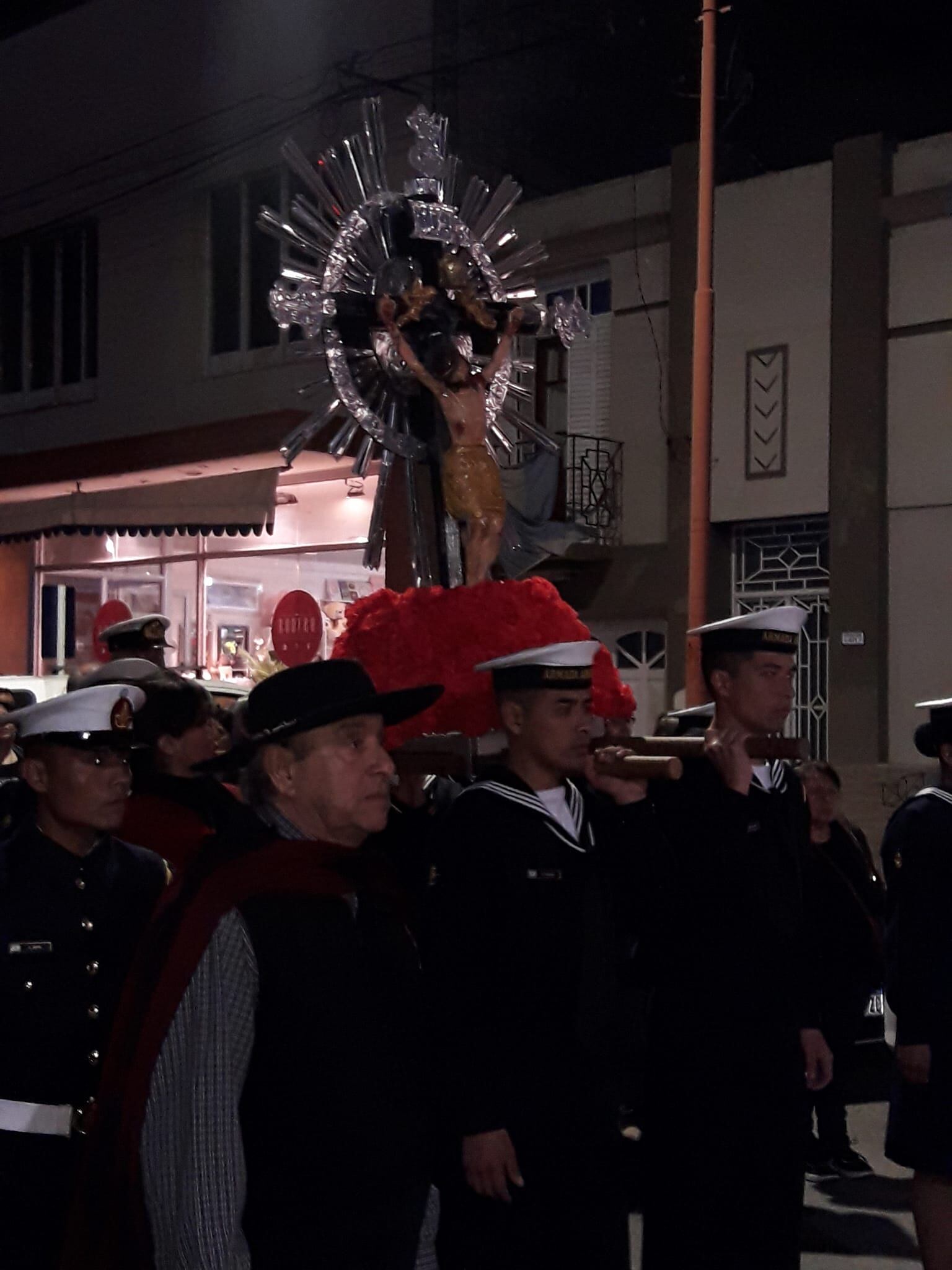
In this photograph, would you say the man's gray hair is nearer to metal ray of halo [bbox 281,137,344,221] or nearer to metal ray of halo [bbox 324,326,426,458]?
metal ray of halo [bbox 324,326,426,458]

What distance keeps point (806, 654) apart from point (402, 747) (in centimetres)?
1153

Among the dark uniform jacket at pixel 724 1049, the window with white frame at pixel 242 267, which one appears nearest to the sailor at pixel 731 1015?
the dark uniform jacket at pixel 724 1049

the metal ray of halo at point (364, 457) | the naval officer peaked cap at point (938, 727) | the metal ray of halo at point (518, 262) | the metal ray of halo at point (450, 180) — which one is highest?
the metal ray of halo at point (450, 180)

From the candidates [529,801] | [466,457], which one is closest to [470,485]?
[466,457]

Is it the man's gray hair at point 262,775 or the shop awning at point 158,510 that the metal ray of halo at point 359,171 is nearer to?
the man's gray hair at point 262,775

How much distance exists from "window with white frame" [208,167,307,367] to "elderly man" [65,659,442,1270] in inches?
554

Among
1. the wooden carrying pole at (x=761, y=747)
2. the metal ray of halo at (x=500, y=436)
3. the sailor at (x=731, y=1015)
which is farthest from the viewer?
the metal ray of halo at (x=500, y=436)

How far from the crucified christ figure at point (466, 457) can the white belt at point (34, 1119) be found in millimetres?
2056

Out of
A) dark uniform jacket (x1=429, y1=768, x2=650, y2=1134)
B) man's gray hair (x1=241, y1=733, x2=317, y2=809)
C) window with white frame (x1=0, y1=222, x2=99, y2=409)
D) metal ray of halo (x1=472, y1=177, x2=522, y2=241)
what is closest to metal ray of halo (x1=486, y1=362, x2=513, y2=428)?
metal ray of halo (x1=472, y1=177, x2=522, y2=241)

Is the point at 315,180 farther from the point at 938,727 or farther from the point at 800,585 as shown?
the point at 800,585

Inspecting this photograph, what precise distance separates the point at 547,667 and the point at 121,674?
1863 mm

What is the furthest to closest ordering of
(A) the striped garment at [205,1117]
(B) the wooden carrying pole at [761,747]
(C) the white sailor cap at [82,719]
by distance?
(C) the white sailor cap at [82,719] → (B) the wooden carrying pole at [761,747] → (A) the striped garment at [205,1117]

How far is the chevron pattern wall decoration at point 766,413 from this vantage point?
14961mm

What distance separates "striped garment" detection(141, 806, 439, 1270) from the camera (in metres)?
2.32
